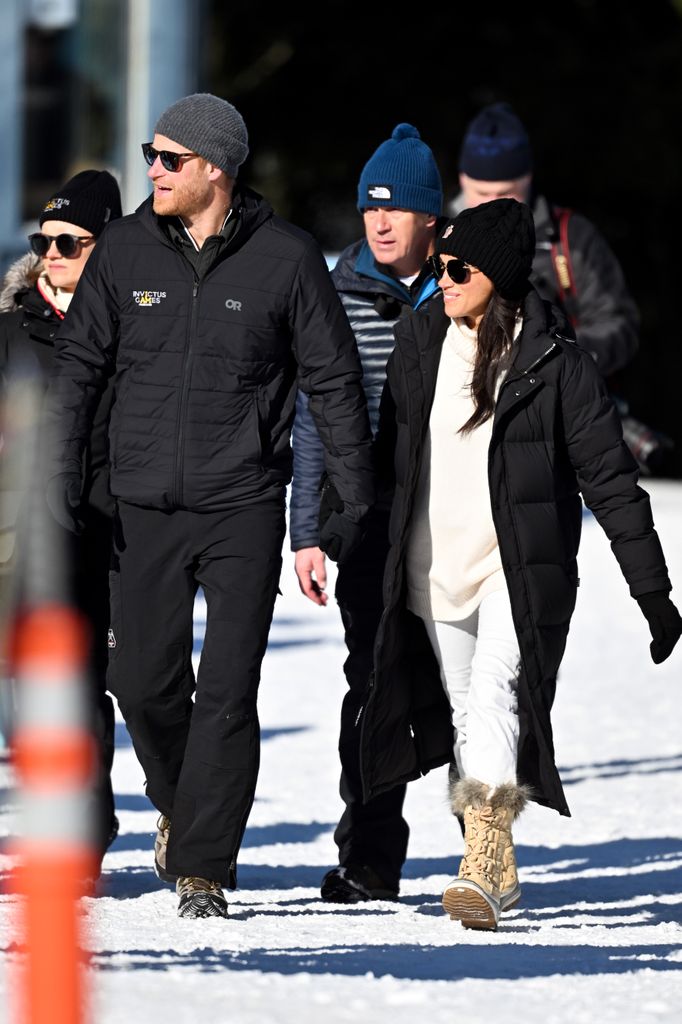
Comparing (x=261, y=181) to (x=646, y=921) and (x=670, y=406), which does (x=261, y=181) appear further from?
(x=646, y=921)

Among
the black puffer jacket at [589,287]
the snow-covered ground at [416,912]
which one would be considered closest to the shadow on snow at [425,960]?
the snow-covered ground at [416,912]

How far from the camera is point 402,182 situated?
6559 millimetres

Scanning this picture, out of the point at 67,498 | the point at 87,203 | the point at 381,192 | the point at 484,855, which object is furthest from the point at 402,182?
the point at 484,855

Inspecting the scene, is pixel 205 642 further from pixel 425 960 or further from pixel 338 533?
pixel 425 960

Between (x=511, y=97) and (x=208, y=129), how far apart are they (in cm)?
2324

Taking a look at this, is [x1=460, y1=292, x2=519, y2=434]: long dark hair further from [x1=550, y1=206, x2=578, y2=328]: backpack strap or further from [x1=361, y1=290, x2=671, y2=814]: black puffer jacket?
[x1=550, y1=206, x2=578, y2=328]: backpack strap

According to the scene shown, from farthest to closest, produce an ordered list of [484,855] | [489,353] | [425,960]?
[489,353], [484,855], [425,960]

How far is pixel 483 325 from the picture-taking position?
6.17 meters

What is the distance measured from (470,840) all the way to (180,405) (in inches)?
49.7

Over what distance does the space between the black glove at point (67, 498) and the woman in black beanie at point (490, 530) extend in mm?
790

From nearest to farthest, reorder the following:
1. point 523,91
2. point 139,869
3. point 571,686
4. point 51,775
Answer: point 51,775
point 139,869
point 571,686
point 523,91

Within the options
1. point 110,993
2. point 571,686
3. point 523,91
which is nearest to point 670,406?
point 523,91

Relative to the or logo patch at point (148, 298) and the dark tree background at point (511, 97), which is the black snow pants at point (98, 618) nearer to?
the or logo patch at point (148, 298)

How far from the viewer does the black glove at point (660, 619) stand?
6.02 metres
